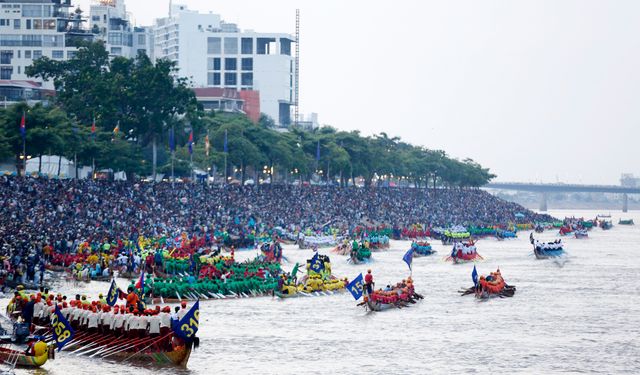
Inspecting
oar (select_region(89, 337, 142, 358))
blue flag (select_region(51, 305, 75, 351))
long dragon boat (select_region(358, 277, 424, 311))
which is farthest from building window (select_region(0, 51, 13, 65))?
blue flag (select_region(51, 305, 75, 351))

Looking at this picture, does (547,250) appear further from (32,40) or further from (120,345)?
(32,40)

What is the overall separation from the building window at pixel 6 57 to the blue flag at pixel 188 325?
15376 centimetres

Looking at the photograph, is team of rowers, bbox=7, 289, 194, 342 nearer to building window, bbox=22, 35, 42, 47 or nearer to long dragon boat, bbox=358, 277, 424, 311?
long dragon boat, bbox=358, 277, 424, 311

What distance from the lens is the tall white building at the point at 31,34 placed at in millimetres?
192500

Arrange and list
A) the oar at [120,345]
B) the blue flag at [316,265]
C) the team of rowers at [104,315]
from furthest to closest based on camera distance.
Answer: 1. the blue flag at [316,265]
2. the oar at [120,345]
3. the team of rowers at [104,315]

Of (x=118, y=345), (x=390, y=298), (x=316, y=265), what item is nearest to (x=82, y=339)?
(x=118, y=345)

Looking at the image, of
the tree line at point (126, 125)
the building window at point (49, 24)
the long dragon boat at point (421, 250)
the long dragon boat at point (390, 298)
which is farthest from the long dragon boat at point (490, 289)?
the building window at point (49, 24)

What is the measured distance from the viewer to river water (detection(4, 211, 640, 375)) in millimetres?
55312

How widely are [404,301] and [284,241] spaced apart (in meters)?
56.0

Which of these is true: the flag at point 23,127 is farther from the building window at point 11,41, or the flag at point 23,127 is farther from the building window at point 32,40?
the building window at point 11,41

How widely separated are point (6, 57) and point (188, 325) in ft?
508

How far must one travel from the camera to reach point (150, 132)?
455 feet

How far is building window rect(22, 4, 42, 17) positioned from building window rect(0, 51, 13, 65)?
7.14 meters

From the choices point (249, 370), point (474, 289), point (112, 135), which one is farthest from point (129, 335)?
point (112, 135)
